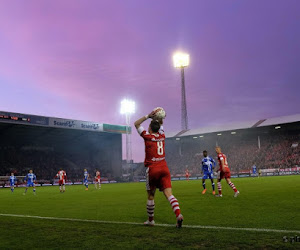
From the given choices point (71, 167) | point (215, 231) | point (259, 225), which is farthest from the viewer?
point (71, 167)

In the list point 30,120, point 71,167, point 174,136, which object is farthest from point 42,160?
point 174,136

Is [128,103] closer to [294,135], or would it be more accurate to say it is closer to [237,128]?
[237,128]

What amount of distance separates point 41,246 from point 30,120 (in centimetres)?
4333

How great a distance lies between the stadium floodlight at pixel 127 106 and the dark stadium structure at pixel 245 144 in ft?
46.6

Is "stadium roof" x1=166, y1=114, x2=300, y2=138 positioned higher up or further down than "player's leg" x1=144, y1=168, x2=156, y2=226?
higher up

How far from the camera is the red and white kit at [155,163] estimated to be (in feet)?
23.4

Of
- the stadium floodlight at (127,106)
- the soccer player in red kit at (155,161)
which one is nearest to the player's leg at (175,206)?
the soccer player in red kit at (155,161)

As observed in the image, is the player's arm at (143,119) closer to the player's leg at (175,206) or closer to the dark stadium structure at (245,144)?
the player's leg at (175,206)

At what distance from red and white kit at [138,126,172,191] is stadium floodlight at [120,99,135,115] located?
48.5 metres

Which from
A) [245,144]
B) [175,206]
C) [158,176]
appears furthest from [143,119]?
[245,144]

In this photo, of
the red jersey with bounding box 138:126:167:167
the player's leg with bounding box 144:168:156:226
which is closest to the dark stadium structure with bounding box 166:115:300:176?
the player's leg with bounding box 144:168:156:226

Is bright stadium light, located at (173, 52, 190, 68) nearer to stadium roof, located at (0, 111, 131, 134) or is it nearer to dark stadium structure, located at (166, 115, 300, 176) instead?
dark stadium structure, located at (166, 115, 300, 176)

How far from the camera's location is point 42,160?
61375 millimetres

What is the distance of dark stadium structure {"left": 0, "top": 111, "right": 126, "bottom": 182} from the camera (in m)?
53.6
